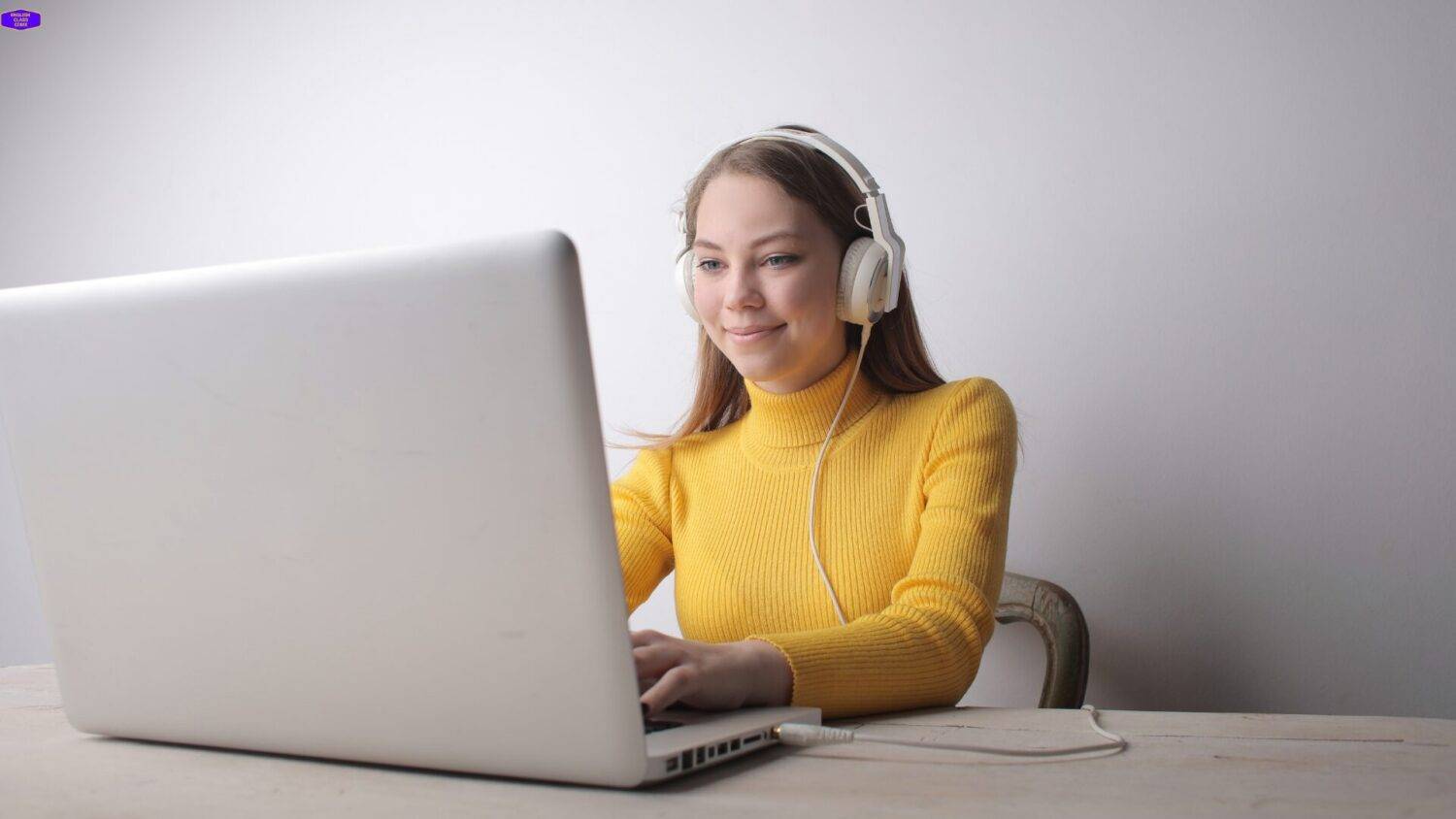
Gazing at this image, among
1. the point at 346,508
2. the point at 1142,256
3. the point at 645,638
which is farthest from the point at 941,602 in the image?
the point at 1142,256

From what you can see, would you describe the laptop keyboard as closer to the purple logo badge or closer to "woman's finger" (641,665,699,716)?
"woman's finger" (641,665,699,716)

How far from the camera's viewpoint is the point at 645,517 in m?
1.46

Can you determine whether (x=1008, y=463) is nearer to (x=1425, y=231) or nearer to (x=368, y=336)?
(x=1425, y=231)

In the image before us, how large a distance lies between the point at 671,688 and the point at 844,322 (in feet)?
2.24

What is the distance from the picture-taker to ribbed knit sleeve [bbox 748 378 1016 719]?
0.94 meters

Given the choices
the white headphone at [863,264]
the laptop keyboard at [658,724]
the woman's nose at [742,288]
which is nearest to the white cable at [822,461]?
the white headphone at [863,264]

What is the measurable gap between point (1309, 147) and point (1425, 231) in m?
0.17

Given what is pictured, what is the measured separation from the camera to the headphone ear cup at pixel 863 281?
1.27m

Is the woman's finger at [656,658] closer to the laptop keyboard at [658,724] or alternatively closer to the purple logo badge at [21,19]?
the laptop keyboard at [658,724]

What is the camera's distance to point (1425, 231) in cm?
144

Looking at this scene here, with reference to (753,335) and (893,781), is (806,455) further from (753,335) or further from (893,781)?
(893,781)

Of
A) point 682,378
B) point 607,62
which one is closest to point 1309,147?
point 682,378

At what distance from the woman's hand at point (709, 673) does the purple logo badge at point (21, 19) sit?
7.66ft

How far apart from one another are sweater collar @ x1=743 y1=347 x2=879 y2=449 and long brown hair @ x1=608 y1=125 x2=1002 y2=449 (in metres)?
0.03
